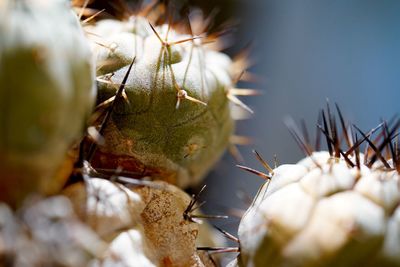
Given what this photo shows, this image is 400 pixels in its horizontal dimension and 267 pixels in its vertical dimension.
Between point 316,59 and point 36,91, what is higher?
point 36,91

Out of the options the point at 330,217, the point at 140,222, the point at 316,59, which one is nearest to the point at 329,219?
the point at 330,217

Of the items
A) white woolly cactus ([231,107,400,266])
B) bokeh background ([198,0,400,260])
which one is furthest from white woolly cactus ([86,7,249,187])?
bokeh background ([198,0,400,260])

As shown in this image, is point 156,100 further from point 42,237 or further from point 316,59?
point 316,59

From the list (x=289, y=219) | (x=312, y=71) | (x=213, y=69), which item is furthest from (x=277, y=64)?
(x=289, y=219)

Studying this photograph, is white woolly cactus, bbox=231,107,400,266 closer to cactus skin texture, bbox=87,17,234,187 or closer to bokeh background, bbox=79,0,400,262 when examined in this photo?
cactus skin texture, bbox=87,17,234,187

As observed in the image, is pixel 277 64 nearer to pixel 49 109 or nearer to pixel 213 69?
pixel 213 69

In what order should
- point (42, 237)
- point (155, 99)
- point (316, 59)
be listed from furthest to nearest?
point (316, 59)
point (155, 99)
point (42, 237)

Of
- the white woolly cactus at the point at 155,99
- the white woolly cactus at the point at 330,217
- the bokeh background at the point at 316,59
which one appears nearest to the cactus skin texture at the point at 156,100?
the white woolly cactus at the point at 155,99
